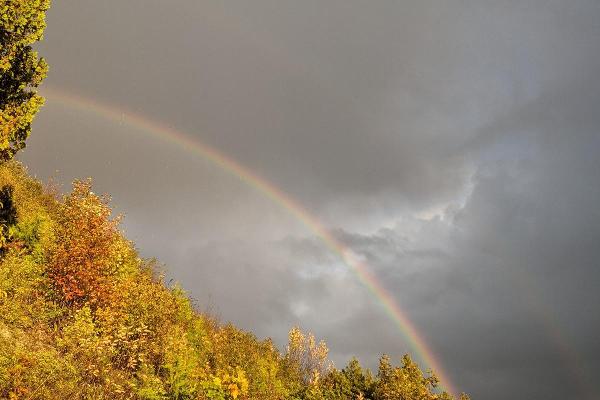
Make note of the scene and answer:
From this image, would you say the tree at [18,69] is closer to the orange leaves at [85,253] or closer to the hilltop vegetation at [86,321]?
the hilltop vegetation at [86,321]

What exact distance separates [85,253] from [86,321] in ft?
14.5

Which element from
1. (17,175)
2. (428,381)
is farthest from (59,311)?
(17,175)

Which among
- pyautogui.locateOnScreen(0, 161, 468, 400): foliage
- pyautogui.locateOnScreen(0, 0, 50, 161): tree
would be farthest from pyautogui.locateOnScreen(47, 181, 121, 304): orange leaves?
pyautogui.locateOnScreen(0, 0, 50, 161): tree

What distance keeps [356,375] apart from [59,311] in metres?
14.7

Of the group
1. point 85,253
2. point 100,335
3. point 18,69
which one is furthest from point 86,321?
point 18,69

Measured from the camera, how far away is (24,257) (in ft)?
84.5

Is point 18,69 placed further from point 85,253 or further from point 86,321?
point 86,321

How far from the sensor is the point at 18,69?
20.6 meters

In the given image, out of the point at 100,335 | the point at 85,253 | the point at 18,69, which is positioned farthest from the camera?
the point at 85,253

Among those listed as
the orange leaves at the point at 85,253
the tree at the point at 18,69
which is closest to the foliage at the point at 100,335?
the orange leaves at the point at 85,253

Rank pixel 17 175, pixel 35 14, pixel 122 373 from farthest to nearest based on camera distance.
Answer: pixel 17 175, pixel 122 373, pixel 35 14

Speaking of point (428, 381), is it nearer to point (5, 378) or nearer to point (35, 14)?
point (5, 378)

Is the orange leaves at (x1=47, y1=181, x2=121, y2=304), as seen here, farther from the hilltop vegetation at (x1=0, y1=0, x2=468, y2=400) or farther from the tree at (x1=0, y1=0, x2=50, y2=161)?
the tree at (x1=0, y1=0, x2=50, y2=161)

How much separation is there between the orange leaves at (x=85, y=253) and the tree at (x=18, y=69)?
611 cm
